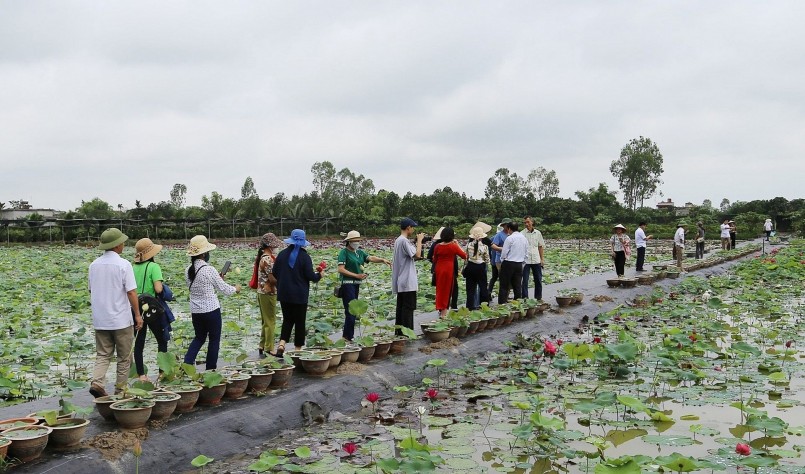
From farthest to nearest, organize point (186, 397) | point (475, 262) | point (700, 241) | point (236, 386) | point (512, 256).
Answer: point (700, 241)
point (512, 256)
point (475, 262)
point (236, 386)
point (186, 397)

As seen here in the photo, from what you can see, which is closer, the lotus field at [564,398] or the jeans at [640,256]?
the lotus field at [564,398]

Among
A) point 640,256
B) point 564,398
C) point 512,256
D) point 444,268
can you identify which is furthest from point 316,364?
point 640,256

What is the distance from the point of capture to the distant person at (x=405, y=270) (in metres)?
7.70

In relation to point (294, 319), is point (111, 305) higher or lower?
higher

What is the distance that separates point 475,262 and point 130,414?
20.2ft

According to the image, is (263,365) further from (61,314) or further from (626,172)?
(626,172)

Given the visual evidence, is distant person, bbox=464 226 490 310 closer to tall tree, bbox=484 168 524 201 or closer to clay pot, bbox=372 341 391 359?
clay pot, bbox=372 341 391 359

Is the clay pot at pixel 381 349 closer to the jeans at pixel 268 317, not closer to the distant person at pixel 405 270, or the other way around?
the distant person at pixel 405 270

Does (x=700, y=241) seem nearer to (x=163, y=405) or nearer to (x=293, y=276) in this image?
(x=293, y=276)

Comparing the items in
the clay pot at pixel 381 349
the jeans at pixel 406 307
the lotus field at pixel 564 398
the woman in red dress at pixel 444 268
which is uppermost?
the woman in red dress at pixel 444 268

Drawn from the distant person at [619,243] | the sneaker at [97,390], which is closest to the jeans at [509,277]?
the distant person at [619,243]

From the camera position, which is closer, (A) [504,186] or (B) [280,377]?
(B) [280,377]

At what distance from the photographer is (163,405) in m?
4.72

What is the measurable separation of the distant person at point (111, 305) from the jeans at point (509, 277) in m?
6.11
